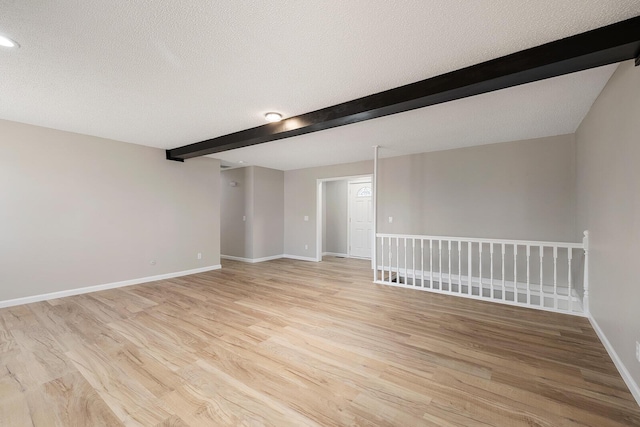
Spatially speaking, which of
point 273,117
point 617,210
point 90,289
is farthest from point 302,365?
point 90,289

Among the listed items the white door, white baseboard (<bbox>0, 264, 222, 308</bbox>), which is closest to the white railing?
the white door

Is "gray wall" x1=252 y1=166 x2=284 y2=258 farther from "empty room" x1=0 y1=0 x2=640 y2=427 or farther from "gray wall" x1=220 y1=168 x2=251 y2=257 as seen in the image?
"empty room" x1=0 y1=0 x2=640 y2=427

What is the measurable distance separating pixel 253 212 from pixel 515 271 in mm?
5323

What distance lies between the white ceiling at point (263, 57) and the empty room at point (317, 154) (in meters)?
0.02

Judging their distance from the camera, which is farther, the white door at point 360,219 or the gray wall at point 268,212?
the white door at point 360,219

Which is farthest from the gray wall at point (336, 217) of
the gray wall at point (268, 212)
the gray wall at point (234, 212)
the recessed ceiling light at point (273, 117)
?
the recessed ceiling light at point (273, 117)

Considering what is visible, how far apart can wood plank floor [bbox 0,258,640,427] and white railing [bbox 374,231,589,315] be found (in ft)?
1.32

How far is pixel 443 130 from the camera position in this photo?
3666mm

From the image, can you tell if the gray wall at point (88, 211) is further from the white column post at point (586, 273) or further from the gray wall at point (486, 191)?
the white column post at point (586, 273)

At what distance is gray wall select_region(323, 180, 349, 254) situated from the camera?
7.57m

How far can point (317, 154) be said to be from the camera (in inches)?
206

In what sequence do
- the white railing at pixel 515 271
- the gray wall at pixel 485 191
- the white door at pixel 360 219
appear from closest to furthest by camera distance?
the white railing at pixel 515 271 → the gray wall at pixel 485 191 → the white door at pixel 360 219

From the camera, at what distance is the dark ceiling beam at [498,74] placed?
1.62 metres

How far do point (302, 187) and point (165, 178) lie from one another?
322 cm
